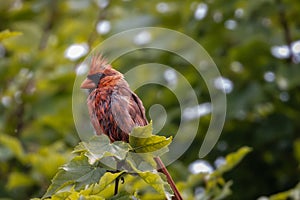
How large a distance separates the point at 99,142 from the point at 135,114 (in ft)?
1.50

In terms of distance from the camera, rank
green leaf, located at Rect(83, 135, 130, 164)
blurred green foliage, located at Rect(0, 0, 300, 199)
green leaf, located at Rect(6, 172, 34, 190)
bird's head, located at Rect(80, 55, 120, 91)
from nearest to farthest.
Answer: green leaf, located at Rect(83, 135, 130, 164)
bird's head, located at Rect(80, 55, 120, 91)
green leaf, located at Rect(6, 172, 34, 190)
blurred green foliage, located at Rect(0, 0, 300, 199)

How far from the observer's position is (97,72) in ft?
8.66

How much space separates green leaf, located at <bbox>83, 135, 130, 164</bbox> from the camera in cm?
206

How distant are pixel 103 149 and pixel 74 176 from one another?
0.51 feet

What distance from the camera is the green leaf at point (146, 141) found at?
2160 mm

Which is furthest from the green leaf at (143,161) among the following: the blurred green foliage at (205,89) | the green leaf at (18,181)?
the blurred green foliage at (205,89)

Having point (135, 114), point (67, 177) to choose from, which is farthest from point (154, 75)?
point (67, 177)

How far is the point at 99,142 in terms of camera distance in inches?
83.3

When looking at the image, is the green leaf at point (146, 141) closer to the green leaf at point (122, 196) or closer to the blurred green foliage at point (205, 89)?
the green leaf at point (122, 196)

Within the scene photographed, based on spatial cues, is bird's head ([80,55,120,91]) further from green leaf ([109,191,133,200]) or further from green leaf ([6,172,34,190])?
green leaf ([6,172,34,190])

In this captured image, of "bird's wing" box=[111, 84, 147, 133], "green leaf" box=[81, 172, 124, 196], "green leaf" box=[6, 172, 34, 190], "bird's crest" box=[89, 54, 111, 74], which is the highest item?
"green leaf" box=[6, 172, 34, 190]

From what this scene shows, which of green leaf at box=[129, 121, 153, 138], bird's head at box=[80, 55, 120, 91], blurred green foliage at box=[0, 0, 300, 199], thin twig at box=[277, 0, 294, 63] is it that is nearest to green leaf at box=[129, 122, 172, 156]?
green leaf at box=[129, 121, 153, 138]

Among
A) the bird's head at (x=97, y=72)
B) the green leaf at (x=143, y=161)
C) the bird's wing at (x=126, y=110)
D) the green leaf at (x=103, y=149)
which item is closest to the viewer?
the green leaf at (x=103, y=149)

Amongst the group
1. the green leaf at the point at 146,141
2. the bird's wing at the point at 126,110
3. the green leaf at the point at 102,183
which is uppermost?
the bird's wing at the point at 126,110
